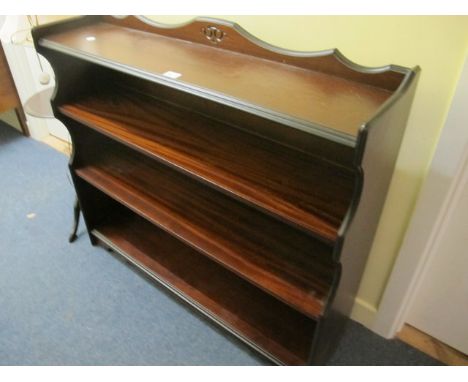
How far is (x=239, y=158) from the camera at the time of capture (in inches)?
44.0

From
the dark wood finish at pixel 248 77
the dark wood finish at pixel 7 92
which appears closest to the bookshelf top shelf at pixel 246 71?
the dark wood finish at pixel 248 77

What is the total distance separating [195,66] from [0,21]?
155cm

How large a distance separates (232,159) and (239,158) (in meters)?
0.02

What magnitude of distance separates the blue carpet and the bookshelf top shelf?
941mm

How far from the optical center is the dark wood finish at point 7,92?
7.58 ft

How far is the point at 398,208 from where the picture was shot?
1.16 metres

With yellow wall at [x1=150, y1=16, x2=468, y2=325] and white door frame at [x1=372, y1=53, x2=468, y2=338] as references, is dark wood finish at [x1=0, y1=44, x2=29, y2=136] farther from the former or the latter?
white door frame at [x1=372, y1=53, x2=468, y2=338]

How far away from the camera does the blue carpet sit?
1.37 metres

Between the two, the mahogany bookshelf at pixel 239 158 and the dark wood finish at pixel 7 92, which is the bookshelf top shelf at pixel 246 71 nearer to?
the mahogany bookshelf at pixel 239 158

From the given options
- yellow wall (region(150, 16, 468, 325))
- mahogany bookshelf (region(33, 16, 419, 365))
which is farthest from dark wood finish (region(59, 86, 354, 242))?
yellow wall (region(150, 16, 468, 325))

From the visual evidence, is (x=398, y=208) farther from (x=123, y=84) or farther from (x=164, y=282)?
(x=123, y=84)

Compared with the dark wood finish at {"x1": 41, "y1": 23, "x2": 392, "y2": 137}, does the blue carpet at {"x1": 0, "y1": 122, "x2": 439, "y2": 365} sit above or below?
below

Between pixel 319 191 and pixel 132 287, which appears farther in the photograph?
pixel 132 287
